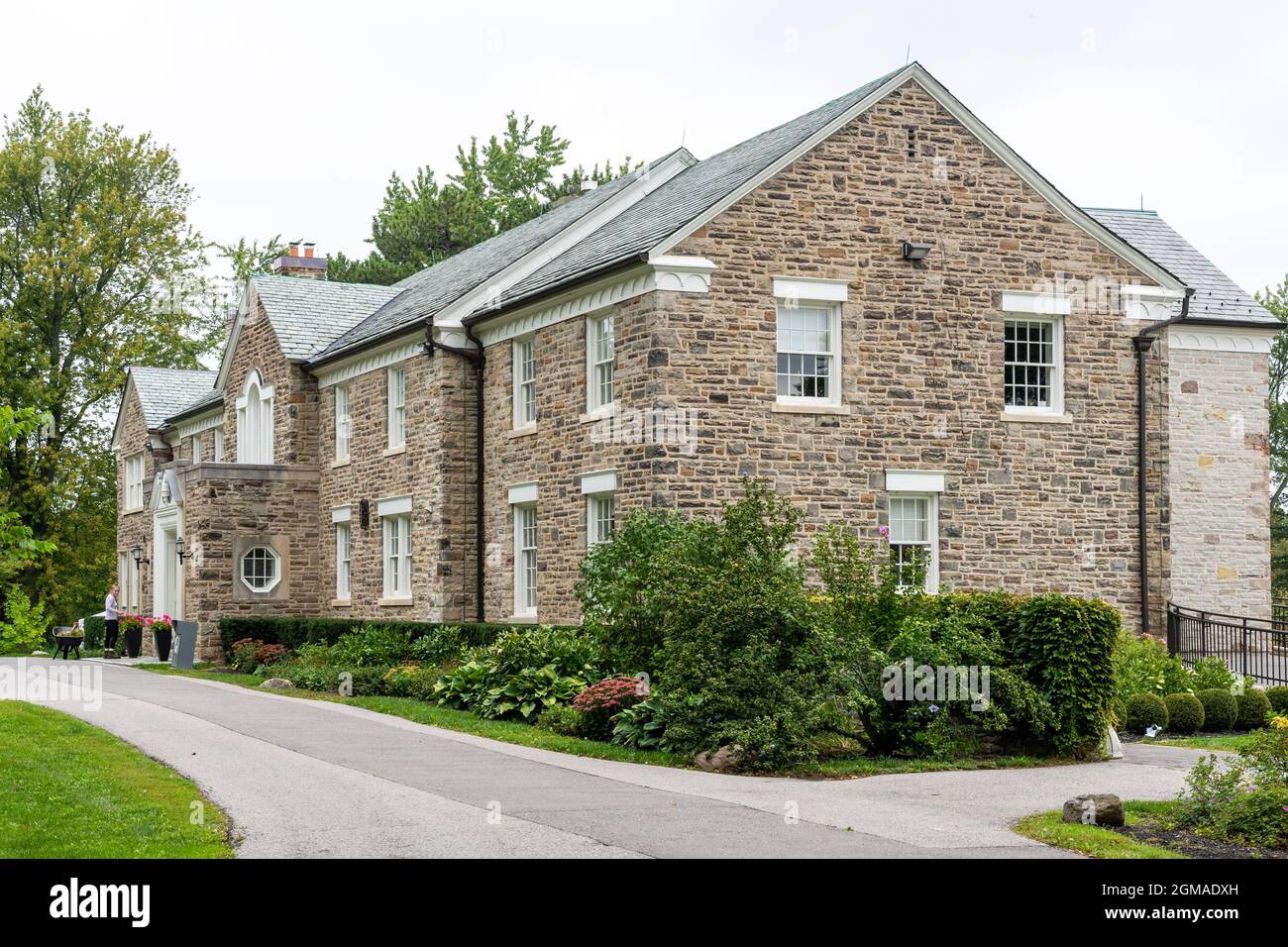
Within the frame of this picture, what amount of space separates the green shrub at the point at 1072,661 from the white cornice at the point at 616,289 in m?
8.52

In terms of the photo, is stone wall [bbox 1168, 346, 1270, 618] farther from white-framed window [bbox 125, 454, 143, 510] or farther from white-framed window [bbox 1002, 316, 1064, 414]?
white-framed window [bbox 125, 454, 143, 510]

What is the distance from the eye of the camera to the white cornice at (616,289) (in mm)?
22672

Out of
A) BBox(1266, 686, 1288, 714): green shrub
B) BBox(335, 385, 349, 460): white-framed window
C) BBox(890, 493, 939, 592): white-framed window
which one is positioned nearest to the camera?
BBox(1266, 686, 1288, 714): green shrub

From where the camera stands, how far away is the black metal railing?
2505 centimetres

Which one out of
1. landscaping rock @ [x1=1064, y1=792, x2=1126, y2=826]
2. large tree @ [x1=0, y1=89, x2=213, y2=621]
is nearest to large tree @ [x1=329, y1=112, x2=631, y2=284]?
large tree @ [x1=0, y1=89, x2=213, y2=621]

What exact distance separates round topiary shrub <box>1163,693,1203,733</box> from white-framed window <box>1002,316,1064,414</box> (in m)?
6.79

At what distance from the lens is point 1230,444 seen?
30.1m

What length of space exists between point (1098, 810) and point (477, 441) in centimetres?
1864

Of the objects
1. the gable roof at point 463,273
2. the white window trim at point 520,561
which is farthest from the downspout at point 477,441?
the white window trim at point 520,561

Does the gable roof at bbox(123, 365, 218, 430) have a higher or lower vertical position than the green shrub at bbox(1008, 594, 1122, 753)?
higher

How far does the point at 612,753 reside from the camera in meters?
16.4

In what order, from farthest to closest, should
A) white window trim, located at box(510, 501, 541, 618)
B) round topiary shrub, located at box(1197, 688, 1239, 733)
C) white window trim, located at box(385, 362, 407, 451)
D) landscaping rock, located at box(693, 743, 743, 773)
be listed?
white window trim, located at box(385, 362, 407, 451) → white window trim, located at box(510, 501, 541, 618) → round topiary shrub, located at box(1197, 688, 1239, 733) → landscaping rock, located at box(693, 743, 743, 773)

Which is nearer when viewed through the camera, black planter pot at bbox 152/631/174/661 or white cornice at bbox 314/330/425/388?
white cornice at bbox 314/330/425/388

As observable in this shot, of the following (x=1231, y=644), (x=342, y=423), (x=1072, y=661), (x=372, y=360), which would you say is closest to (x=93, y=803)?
(x=1072, y=661)
